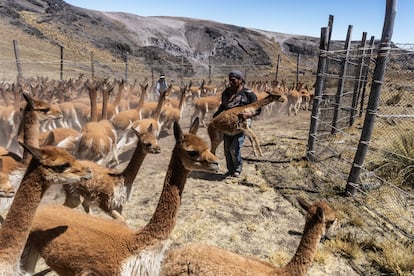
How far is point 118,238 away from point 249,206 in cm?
312

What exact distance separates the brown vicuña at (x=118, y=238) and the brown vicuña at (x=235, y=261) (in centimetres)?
32

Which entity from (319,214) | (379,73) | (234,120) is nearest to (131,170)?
(319,214)

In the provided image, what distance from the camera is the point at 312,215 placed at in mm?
3412

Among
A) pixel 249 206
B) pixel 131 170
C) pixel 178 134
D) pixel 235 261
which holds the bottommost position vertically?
pixel 249 206

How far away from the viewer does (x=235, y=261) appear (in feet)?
10.4

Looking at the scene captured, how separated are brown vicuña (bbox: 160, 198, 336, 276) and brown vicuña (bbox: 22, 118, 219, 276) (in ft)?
1.04

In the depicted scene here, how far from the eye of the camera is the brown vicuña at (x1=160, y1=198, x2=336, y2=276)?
311 cm

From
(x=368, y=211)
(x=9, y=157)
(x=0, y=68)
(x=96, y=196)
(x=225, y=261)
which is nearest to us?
(x=225, y=261)

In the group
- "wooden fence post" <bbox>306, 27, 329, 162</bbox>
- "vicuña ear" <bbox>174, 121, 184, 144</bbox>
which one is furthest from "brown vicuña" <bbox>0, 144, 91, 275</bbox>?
"wooden fence post" <bbox>306, 27, 329, 162</bbox>

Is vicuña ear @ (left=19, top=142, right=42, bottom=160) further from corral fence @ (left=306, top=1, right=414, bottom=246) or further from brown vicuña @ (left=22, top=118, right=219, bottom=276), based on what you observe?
corral fence @ (left=306, top=1, right=414, bottom=246)

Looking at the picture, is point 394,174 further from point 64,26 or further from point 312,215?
point 64,26

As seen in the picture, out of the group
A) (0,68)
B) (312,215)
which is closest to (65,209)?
(312,215)

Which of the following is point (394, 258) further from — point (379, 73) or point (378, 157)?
point (378, 157)

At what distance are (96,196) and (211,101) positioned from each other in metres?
8.74
